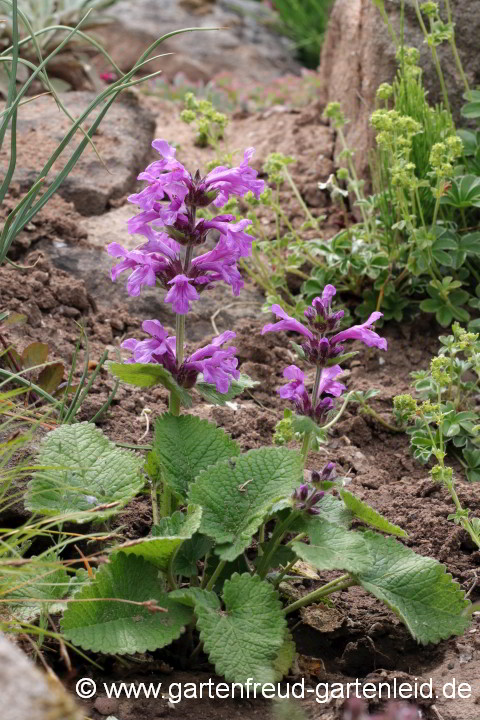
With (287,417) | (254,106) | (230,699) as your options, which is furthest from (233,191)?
(254,106)

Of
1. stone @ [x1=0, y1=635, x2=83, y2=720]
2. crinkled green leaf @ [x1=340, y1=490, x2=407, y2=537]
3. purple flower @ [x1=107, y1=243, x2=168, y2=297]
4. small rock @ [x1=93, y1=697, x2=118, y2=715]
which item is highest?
purple flower @ [x1=107, y1=243, x2=168, y2=297]

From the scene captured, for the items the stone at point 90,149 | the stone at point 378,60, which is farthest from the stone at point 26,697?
the stone at point 378,60

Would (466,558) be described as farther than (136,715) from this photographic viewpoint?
Yes

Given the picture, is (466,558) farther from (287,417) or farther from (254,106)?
(254,106)

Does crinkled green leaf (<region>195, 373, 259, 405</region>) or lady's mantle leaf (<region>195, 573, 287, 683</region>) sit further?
crinkled green leaf (<region>195, 373, 259, 405</region>)

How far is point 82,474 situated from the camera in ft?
6.48

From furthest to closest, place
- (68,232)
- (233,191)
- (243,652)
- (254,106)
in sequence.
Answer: (254,106) < (68,232) < (233,191) < (243,652)

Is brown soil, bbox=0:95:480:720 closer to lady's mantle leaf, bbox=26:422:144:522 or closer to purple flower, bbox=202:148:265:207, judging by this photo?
lady's mantle leaf, bbox=26:422:144:522

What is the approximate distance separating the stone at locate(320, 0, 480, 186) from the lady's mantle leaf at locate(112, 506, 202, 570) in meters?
2.26

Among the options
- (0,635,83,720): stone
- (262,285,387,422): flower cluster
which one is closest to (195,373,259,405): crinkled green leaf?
(262,285,387,422): flower cluster

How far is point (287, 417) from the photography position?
7.24ft

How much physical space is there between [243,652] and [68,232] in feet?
6.95

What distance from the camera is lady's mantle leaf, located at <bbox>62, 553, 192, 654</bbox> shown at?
1699 millimetres

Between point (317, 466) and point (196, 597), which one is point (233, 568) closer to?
point (196, 597)
